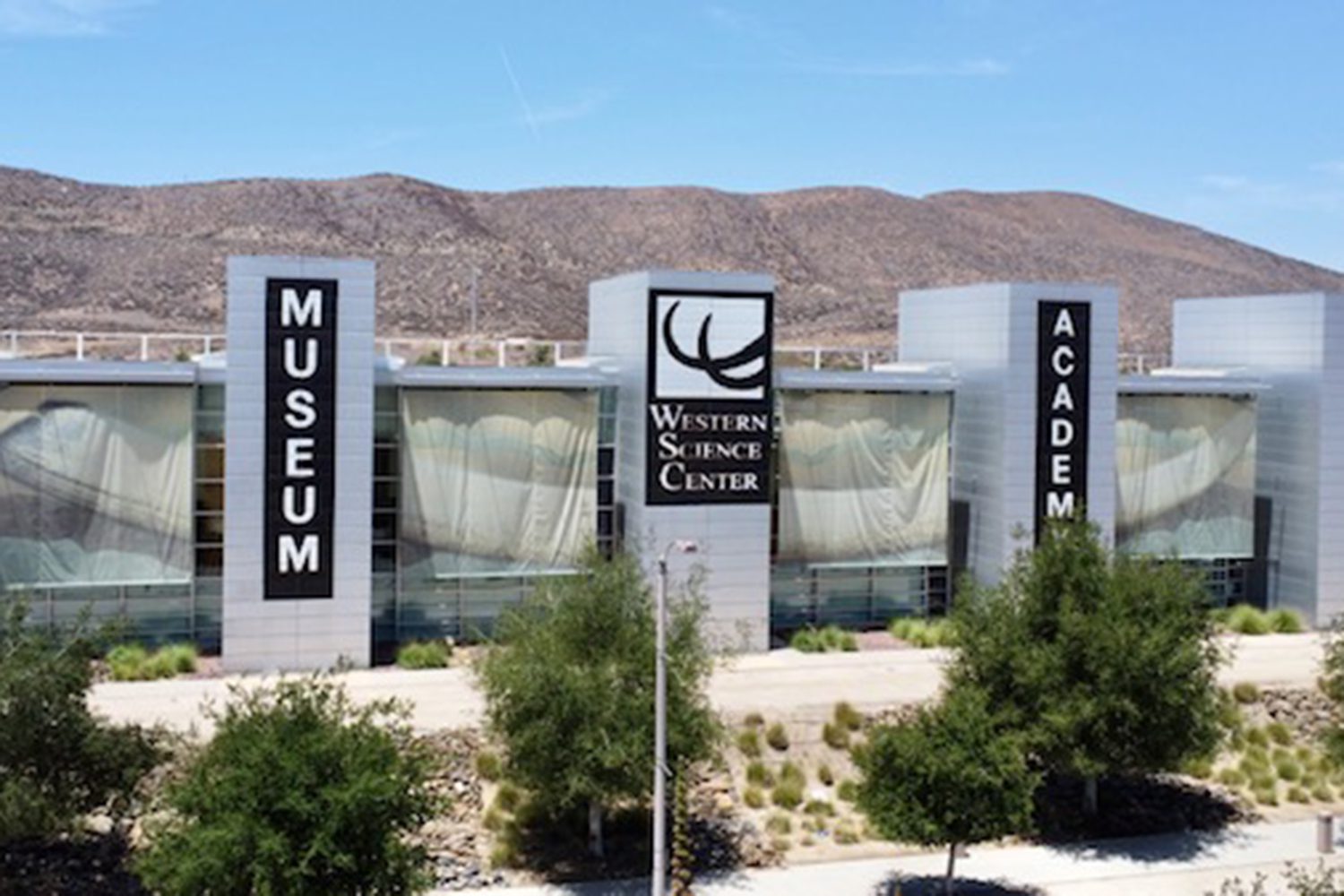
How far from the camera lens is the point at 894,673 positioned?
36.7 m

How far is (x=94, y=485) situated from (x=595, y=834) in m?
15.9

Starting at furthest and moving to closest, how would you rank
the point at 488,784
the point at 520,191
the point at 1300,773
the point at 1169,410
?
the point at 520,191
the point at 1169,410
the point at 1300,773
the point at 488,784

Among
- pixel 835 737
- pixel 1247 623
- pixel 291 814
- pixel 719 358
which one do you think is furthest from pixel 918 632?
pixel 291 814

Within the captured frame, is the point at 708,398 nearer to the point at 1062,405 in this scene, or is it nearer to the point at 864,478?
the point at 864,478

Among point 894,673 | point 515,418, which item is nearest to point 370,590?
point 515,418

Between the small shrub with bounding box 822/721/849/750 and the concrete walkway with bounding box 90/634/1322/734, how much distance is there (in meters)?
0.70

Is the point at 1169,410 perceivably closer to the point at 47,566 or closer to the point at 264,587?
the point at 264,587

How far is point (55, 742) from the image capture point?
23562 mm

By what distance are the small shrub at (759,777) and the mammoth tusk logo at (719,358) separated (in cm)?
1079

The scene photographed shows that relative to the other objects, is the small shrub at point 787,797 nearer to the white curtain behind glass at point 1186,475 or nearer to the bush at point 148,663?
the bush at point 148,663

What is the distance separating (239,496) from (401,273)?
224 feet

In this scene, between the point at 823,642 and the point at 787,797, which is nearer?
the point at 787,797

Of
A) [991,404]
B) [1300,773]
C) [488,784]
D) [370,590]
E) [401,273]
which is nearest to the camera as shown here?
[488,784]

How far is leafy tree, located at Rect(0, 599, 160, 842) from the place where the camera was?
908 inches
